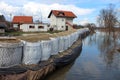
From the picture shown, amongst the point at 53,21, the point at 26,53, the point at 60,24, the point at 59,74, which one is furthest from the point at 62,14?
the point at 26,53

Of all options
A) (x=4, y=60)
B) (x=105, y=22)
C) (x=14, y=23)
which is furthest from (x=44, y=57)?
(x=105, y=22)

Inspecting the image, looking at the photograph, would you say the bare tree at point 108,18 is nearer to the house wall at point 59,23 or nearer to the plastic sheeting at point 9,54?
the house wall at point 59,23

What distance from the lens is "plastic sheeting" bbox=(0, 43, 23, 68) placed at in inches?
398

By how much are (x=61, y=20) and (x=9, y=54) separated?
193ft

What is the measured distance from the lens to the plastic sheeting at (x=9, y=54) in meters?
10.1

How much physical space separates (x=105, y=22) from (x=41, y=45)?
76.7 metres

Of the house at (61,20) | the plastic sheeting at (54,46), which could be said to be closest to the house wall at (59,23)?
the house at (61,20)

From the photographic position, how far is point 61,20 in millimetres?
68812

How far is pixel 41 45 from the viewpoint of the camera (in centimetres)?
1298

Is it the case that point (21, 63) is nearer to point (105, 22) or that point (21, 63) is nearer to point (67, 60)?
point (67, 60)

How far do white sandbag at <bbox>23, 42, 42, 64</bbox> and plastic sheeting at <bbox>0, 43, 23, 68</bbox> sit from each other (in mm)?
579

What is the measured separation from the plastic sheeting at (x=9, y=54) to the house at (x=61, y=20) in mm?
56404

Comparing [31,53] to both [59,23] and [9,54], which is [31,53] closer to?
[9,54]

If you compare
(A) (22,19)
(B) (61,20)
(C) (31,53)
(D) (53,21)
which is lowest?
(C) (31,53)
